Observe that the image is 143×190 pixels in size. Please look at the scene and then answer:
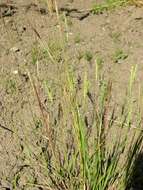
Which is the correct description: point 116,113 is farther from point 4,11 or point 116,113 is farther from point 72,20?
point 4,11

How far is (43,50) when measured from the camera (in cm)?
344

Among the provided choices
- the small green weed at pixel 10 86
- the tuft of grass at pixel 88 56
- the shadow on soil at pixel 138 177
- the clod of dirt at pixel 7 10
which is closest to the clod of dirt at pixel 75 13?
the clod of dirt at pixel 7 10

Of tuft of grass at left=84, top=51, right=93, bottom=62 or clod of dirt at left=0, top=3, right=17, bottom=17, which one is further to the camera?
clod of dirt at left=0, top=3, right=17, bottom=17

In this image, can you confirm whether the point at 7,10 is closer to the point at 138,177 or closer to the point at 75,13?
the point at 75,13

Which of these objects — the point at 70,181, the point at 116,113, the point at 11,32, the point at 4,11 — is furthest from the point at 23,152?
the point at 4,11

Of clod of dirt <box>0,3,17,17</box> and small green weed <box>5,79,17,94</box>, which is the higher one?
clod of dirt <box>0,3,17,17</box>

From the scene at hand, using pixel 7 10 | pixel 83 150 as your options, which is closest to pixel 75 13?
pixel 7 10

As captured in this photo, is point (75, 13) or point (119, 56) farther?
point (75, 13)

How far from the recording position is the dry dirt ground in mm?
2846

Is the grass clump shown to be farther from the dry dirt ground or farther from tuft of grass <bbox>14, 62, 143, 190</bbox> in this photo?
tuft of grass <bbox>14, 62, 143, 190</bbox>

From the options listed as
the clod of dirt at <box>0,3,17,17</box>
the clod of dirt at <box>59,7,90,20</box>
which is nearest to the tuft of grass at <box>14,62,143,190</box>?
the clod of dirt at <box>59,7,90,20</box>

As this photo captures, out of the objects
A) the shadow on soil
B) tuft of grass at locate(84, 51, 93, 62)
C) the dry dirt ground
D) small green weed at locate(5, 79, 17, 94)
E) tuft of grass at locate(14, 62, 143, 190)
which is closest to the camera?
tuft of grass at locate(14, 62, 143, 190)

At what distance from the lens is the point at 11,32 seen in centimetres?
371

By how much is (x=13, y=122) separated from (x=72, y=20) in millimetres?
1265
